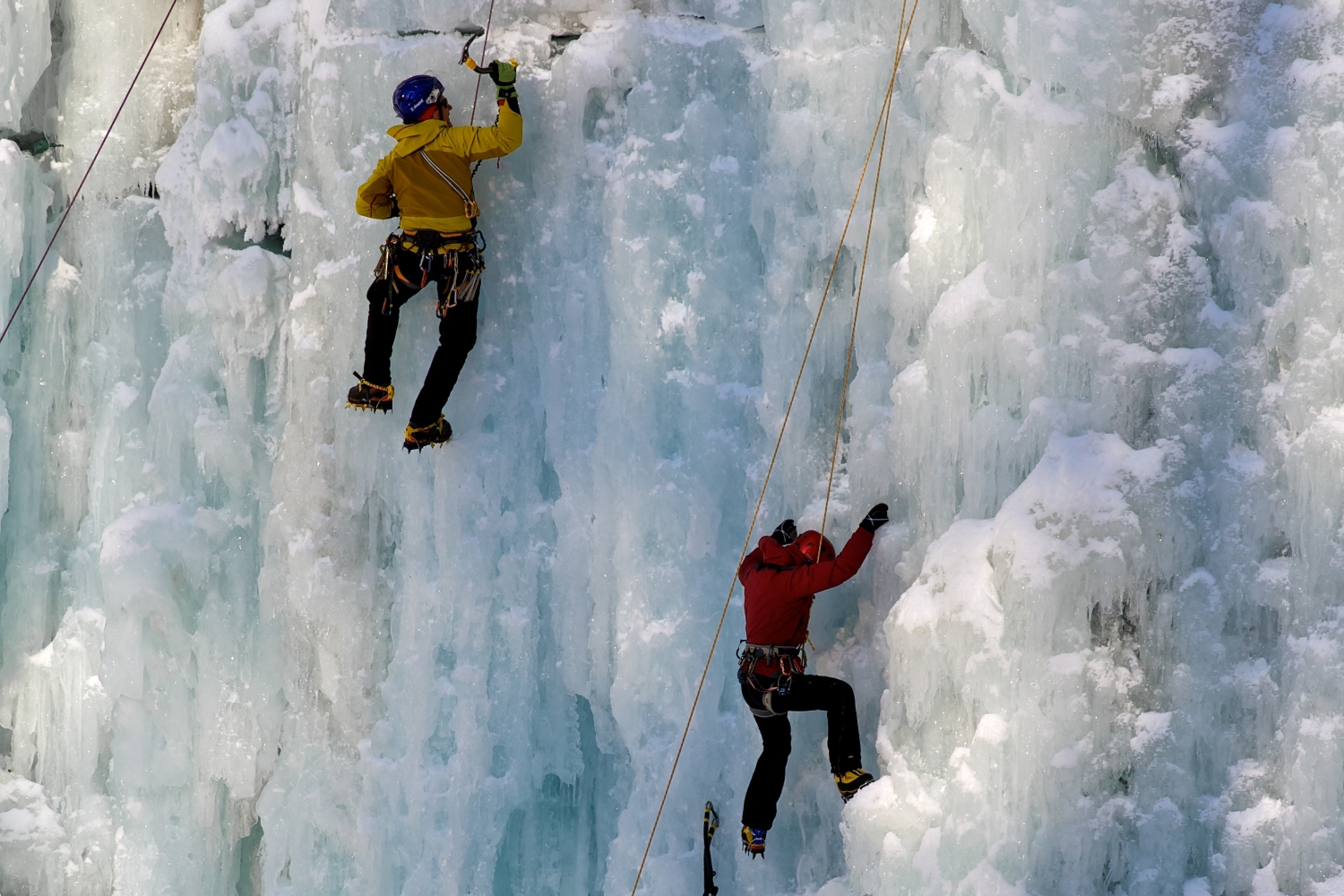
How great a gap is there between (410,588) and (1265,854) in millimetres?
3768

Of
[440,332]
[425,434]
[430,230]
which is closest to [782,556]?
[425,434]

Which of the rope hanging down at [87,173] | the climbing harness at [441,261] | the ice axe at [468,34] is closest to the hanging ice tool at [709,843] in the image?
the climbing harness at [441,261]

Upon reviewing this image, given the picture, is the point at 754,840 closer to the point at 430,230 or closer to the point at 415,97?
the point at 430,230

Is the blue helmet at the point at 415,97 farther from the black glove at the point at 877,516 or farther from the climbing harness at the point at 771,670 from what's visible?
the climbing harness at the point at 771,670

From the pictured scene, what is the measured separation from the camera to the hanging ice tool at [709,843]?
23.0 ft

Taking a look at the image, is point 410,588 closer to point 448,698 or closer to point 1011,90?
point 448,698

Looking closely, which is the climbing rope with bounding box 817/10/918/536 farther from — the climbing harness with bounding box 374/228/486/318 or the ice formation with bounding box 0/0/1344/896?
the climbing harness with bounding box 374/228/486/318

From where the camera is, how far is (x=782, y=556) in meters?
6.60

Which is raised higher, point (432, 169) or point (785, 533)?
point (432, 169)

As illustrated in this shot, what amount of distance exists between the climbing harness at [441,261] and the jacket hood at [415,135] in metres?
0.36

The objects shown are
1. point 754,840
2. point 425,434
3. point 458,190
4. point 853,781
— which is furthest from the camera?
point 425,434

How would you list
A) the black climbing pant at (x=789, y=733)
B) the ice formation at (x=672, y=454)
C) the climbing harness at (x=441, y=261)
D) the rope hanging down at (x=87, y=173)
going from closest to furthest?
the ice formation at (x=672, y=454) < the black climbing pant at (x=789, y=733) < the climbing harness at (x=441, y=261) < the rope hanging down at (x=87, y=173)

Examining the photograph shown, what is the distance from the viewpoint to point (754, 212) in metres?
7.24

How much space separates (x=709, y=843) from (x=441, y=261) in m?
2.67
